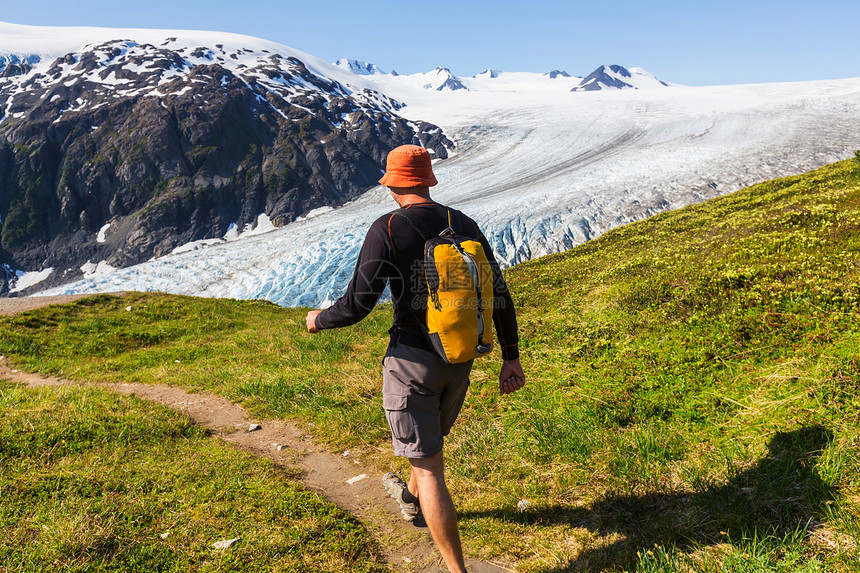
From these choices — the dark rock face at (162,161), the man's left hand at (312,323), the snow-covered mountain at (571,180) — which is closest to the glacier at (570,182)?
the snow-covered mountain at (571,180)

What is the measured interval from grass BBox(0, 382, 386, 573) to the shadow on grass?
1.59m

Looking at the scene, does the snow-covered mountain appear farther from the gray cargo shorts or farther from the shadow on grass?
the gray cargo shorts

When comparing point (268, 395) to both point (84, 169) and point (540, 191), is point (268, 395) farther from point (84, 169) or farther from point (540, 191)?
point (84, 169)

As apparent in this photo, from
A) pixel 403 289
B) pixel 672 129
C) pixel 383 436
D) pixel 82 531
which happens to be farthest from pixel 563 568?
pixel 672 129

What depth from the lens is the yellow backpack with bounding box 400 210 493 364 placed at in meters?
2.66

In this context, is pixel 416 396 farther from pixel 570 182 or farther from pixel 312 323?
pixel 570 182

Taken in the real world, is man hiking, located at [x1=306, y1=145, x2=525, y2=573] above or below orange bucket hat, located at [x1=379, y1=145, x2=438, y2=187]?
below

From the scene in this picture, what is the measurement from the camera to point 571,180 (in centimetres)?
4278

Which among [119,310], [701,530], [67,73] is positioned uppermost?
[67,73]

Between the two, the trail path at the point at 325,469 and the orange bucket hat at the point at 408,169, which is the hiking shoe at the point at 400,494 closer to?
the trail path at the point at 325,469

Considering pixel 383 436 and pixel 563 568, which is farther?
pixel 383 436

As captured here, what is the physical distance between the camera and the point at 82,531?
3094 millimetres

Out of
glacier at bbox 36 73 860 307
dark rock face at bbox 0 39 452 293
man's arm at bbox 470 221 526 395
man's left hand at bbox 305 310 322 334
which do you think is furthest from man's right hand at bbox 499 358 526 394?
dark rock face at bbox 0 39 452 293

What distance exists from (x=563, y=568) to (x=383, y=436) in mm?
2558
